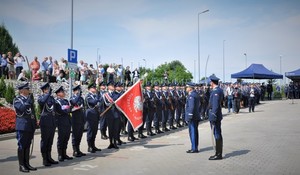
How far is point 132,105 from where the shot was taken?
10.8 meters

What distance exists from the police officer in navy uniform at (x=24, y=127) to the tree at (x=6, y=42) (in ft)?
163

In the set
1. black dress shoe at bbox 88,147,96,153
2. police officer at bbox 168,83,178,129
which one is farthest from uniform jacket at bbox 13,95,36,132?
police officer at bbox 168,83,178,129

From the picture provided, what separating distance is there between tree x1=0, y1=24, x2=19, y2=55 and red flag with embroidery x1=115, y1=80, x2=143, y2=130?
157 ft

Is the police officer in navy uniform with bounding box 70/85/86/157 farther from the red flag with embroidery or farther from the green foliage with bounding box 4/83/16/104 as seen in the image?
the green foliage with bounding box 4/83/16/104

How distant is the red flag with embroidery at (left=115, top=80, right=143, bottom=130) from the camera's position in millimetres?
10562

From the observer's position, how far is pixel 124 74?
2678cm

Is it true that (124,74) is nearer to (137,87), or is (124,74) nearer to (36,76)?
(36,76)

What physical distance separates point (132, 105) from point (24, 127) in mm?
4141

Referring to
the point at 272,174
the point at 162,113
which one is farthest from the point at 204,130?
the point at 272,174

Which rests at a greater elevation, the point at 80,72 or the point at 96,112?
the point at 80,72

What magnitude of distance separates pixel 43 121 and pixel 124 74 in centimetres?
1891

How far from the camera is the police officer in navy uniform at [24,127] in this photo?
294 inches

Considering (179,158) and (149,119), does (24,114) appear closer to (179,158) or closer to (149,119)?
(179,158)

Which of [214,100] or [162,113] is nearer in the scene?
[214,100]
